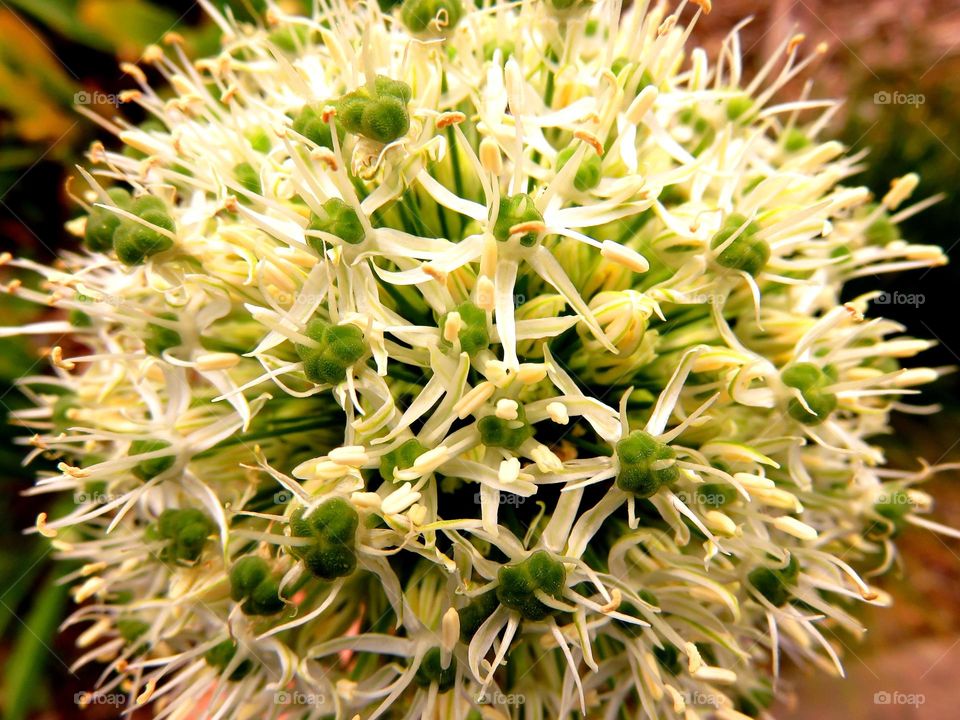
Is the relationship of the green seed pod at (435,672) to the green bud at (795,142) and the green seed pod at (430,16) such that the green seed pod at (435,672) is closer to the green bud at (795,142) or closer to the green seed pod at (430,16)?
the green seed pod at (430,16)

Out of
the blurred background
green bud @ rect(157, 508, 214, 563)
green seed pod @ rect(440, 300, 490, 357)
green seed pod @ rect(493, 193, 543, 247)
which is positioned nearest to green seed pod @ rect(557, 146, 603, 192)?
green seed pod @ rect(493, 193, 543, 247)

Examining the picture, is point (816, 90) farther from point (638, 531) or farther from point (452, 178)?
point (638, 531)

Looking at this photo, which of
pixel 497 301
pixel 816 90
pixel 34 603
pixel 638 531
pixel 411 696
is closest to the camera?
pixel 497 301

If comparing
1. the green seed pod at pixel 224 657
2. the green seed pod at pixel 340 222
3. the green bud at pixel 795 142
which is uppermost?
the green bud at pixel 795 142

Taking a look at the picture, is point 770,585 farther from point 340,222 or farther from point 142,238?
point 142,238

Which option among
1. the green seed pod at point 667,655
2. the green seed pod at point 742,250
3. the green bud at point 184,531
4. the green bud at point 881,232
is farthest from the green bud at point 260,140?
the green bud at point 881,232

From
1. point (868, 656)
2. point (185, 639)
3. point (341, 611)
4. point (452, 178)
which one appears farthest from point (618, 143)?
point (868, 656)

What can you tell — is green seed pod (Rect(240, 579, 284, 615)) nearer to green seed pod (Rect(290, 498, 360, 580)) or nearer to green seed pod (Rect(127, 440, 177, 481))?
green seed pod (Rect(290, 498, 360, 580))
